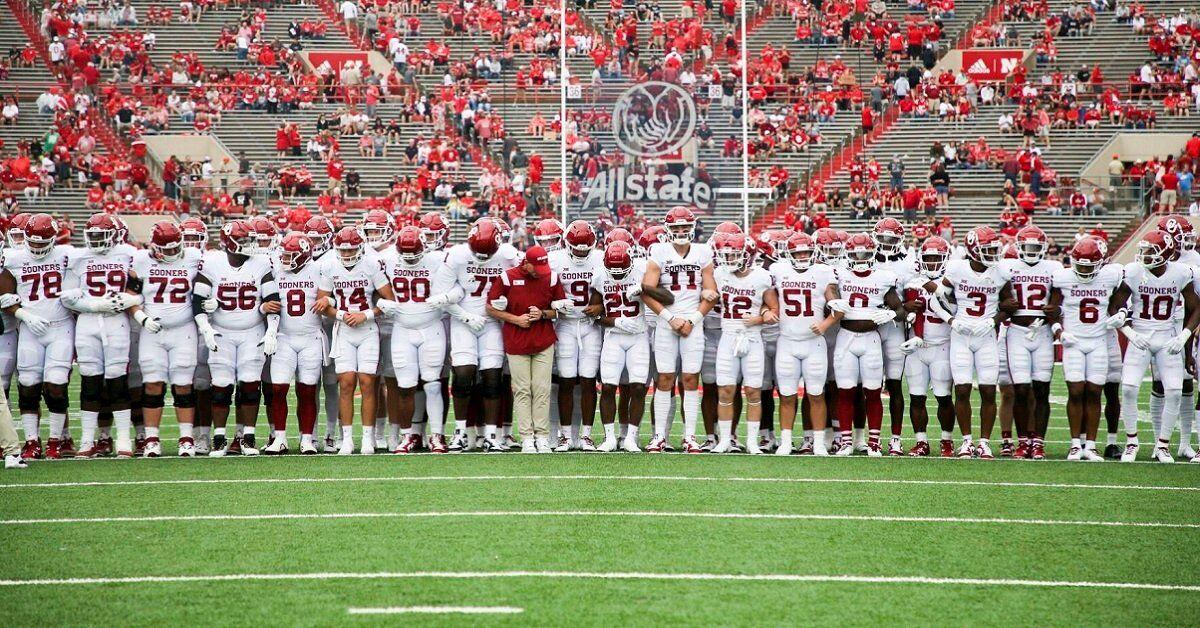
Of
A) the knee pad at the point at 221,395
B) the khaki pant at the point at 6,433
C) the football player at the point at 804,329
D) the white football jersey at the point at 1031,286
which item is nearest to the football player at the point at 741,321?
the football player at the point at 804,329

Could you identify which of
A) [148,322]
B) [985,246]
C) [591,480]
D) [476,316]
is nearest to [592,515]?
[591,480]

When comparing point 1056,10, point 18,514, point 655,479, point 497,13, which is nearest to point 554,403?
point 655,479

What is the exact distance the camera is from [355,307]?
10.6m

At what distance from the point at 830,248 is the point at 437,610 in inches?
234

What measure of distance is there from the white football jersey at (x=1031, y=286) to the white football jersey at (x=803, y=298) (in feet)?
4.33

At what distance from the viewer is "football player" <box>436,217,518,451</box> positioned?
34.9 feet

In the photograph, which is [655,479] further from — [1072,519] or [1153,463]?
[1153,463]

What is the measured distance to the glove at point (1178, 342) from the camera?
1023 cm

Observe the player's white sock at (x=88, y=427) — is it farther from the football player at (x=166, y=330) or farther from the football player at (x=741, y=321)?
the football player at (x=741, y=321)

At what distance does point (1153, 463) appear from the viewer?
10258 millimetres

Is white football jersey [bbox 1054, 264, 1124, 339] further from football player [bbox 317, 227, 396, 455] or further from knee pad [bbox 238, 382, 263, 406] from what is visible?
knee pad [bbox 238, 382, 263, 406]

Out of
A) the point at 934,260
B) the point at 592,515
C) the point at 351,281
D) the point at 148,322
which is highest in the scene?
the point at 934,260

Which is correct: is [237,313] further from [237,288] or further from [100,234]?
[100,234]

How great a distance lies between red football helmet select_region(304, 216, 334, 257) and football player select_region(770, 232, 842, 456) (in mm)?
3569
